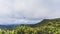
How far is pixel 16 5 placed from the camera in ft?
19.9

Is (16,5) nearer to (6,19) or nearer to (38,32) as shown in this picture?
(6,19)

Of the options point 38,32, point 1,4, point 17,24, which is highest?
point 1,4

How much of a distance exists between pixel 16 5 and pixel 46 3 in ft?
4.10

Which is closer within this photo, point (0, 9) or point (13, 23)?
point (13, 23)

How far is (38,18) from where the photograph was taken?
5.90 metres

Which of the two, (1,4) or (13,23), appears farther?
(1,4)

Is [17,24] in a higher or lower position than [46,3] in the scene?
lower

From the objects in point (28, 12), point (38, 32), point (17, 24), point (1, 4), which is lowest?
point (38, 32)

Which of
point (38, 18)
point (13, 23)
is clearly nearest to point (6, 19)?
point (13, 23)

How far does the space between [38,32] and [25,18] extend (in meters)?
0.78

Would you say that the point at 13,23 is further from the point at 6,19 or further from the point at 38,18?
the point at 38,18

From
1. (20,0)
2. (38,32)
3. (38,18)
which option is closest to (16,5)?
(20,0)

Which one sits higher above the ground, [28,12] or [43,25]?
[28,12]

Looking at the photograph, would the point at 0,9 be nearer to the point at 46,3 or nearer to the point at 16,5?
the point at 16,5
